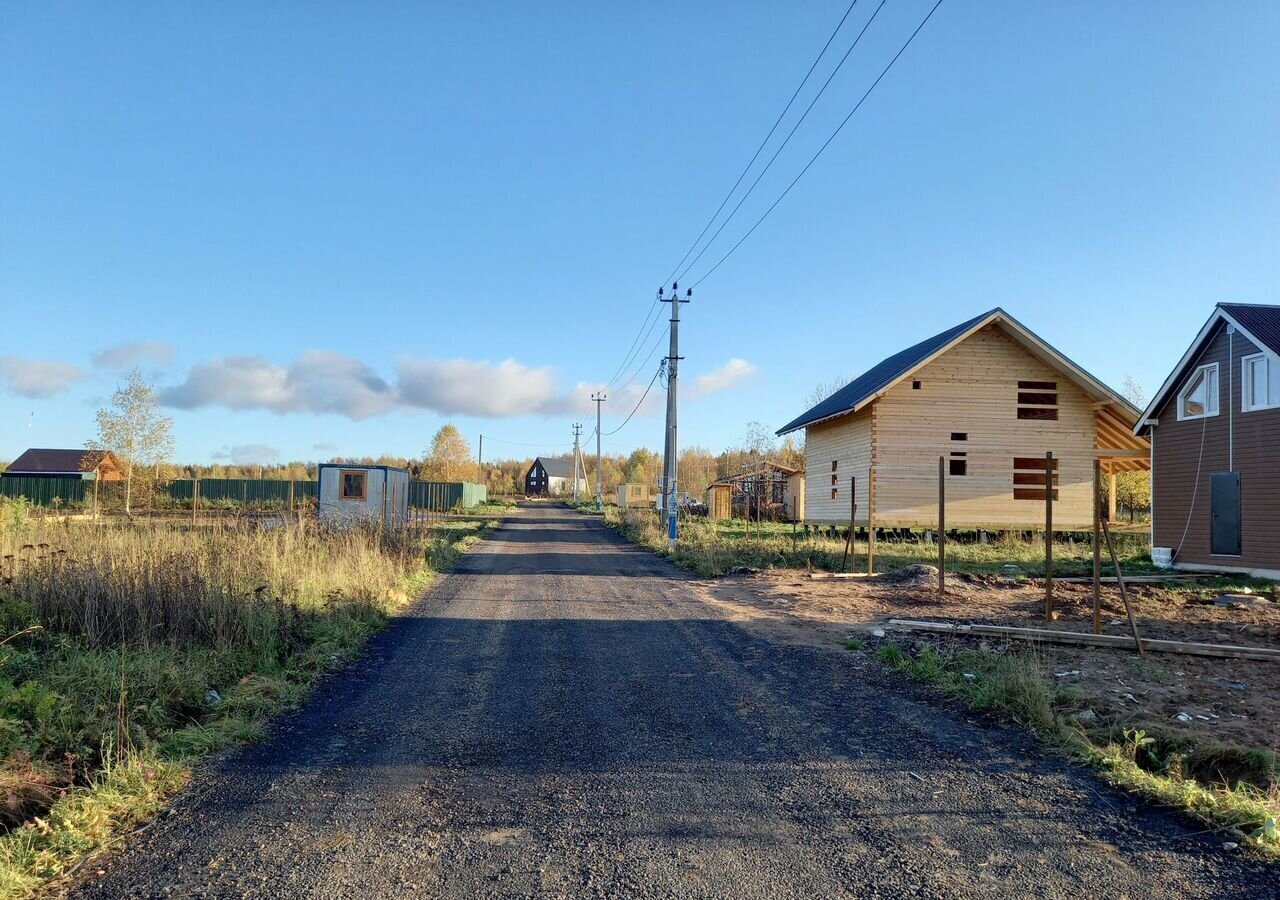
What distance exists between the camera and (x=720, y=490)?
44188 millimetres

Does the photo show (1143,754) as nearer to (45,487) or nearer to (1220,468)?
(1220,468)

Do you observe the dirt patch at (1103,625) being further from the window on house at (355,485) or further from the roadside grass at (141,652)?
the window on house at (355,485)

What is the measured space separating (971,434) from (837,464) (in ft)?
15.6

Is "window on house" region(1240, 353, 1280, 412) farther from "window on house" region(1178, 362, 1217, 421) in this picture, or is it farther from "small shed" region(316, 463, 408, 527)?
"small shed" region(316, 463, 408, 527)

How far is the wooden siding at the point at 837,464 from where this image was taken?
81.1ft

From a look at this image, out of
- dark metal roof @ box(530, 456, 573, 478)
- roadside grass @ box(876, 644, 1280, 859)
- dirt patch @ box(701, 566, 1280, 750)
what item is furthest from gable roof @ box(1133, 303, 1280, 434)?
dark metal roof @ box(530, 456, 573, 478)

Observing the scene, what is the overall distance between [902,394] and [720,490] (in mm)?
20910

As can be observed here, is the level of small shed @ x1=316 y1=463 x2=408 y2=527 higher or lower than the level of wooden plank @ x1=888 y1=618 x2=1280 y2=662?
higher

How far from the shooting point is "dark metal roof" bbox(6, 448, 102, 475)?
55.5m

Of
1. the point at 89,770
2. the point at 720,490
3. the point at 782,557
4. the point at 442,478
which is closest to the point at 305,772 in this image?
the point at 89,770

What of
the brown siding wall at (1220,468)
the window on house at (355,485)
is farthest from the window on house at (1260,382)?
the window on house at (355,485)

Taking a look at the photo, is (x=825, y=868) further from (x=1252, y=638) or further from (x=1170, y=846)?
(x=1252, y=638)

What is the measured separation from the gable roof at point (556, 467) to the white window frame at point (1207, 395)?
98.6 m

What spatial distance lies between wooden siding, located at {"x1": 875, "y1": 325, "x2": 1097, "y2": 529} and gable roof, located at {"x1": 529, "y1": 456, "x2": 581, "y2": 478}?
92.8 metres
